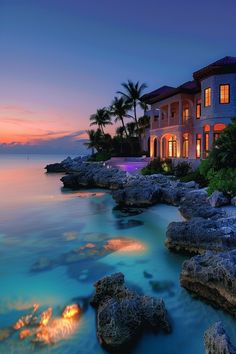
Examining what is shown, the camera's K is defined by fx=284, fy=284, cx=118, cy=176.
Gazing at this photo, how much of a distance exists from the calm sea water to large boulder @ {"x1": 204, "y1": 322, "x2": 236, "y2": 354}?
2.64 feet

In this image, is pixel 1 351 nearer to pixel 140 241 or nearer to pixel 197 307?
pixel 197 307

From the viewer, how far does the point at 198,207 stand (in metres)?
11.7

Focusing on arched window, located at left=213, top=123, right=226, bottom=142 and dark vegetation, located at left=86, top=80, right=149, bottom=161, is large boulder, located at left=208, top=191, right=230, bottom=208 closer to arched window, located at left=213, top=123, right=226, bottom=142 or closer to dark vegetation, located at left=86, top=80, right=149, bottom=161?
arched window, located at left=213, top=123, right=226, bottom=142

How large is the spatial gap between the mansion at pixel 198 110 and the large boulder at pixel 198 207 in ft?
11.2

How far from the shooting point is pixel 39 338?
16.5 ft

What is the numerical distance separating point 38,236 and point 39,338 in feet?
23.0

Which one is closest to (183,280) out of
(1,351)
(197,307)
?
(197,307)

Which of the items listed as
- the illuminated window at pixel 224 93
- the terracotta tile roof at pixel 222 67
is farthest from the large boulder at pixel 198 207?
the terracotta tile roof at pixel 222 67

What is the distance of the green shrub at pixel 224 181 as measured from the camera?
11898 millimetres

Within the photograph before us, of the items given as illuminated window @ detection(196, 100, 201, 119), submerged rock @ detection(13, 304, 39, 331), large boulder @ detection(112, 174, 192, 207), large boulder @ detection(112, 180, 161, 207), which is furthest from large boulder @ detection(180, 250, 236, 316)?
illuminated window @ detection(196, 100, 201, 119)

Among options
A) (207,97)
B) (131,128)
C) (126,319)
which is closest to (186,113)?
(207,97)

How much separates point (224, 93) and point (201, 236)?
14061mm

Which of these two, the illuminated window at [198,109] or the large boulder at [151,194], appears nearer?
the large boulder at [151,194]

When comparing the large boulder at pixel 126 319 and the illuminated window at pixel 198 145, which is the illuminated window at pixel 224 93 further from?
the large boulder at pixel 126 319
